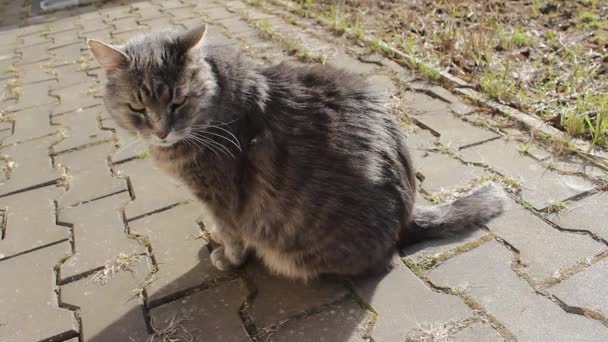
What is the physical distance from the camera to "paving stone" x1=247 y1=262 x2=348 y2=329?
2.12 meters

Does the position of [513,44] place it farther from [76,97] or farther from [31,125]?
[31,125]

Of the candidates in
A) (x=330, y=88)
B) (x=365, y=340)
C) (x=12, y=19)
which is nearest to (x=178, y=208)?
(x=330, y=88)

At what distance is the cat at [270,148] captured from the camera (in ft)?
6.72

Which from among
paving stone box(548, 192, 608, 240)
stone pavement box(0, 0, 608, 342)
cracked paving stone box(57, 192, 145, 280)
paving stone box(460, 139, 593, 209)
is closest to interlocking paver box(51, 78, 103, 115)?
stone pavement box(0, 0, 608, 342)

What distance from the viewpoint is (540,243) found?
233 centimetres

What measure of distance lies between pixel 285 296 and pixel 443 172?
128cm

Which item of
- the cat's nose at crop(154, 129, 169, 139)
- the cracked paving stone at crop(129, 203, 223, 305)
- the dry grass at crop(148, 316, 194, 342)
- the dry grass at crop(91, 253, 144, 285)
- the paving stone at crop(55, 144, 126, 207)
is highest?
the cat's nose at crop(154, 129, 169, 139)

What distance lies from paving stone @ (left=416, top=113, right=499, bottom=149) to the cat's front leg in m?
1.56

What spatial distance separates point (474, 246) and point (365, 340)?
77 centimetres

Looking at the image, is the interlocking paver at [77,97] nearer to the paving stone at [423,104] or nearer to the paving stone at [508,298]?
the paving stone at [423,104]

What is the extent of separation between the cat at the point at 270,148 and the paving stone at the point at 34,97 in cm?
258

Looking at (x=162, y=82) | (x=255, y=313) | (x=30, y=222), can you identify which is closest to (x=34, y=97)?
(x=30, y=222)

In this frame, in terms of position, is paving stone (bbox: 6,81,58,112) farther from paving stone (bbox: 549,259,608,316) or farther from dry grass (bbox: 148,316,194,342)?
paving stone (bbox: 549,259,608,316)

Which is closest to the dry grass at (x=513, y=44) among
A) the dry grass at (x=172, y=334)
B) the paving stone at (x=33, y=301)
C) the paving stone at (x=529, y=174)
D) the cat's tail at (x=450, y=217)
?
the paving stone at (x=529, y=174)
